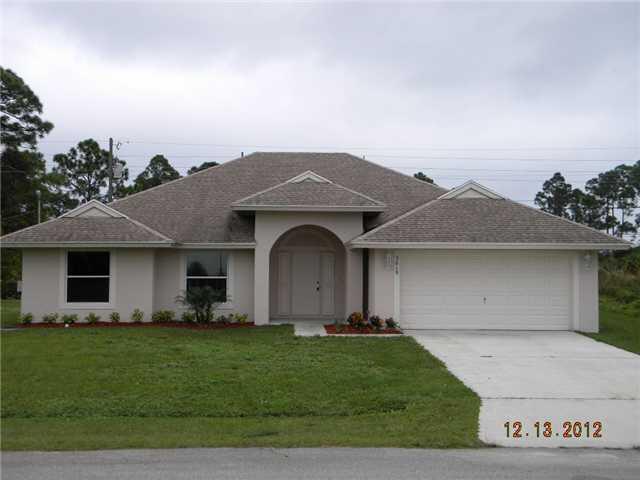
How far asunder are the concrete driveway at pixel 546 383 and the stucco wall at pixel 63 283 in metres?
8.07

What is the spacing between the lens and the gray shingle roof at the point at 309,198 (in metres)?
17.2

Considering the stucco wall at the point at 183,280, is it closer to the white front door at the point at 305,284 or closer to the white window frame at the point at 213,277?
the white window frame at the point at 213,277

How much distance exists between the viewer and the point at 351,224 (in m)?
17.8

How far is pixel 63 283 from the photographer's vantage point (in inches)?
695

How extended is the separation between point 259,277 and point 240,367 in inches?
256

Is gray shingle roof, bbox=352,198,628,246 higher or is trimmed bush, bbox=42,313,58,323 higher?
gray shingle roof, bbox=352,198,628,246

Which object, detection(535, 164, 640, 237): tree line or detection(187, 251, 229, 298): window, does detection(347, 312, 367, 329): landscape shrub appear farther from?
detection(535, 164, 640, 237): tree line

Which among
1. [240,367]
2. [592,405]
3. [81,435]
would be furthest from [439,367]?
[81,435]

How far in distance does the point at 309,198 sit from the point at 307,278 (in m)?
3.07

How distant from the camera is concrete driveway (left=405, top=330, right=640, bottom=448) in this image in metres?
7.52

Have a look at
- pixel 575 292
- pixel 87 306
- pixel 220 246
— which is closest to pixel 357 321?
pixel 220 246

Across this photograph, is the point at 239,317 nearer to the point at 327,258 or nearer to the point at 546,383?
the point at 327,258

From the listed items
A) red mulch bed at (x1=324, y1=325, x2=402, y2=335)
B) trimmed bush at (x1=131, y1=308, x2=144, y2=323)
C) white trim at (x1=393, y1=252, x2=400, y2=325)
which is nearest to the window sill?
trimmed bush at (x1=131, y1=308, x2=144, y2=323)

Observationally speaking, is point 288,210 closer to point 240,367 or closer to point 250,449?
point 240,367
